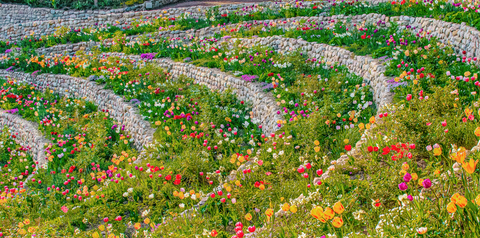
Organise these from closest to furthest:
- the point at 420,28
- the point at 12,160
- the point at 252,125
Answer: the point at 252,125
the point at 420,28
the point at 12,160

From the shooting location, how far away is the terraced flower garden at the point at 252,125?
3.45 meters

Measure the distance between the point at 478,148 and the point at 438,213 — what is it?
1.05m

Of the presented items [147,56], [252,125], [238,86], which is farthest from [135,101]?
[252,125]

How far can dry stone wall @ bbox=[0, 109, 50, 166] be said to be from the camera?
32.3 ft

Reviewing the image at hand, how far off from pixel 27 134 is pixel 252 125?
7409mm

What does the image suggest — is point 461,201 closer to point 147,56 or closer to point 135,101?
point 135,101

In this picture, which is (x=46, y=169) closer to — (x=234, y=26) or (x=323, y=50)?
(x=323, y=50)

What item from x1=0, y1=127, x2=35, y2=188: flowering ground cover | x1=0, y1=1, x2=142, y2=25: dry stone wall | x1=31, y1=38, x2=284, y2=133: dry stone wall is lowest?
x1=0, y1=127, x2=35, y2=188: flowering ground cover

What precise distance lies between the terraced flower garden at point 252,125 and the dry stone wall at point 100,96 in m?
0.07

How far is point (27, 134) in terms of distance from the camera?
11086mm

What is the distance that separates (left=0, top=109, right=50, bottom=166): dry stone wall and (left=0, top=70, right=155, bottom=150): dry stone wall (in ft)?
5.80

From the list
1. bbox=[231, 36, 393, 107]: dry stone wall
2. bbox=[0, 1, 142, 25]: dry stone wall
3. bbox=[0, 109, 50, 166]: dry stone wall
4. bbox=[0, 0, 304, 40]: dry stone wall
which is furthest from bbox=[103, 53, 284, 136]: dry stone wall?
bbox=[0, 1, 142, 25]: dry stone wall

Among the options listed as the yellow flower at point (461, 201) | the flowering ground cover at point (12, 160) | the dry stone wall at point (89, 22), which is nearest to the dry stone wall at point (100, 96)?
the flowering ground cover at point (12, 160)

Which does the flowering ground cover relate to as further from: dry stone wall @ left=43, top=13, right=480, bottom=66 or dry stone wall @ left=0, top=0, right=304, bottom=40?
dry stone wall @ left=0, top=0, right=304, bottom=40
